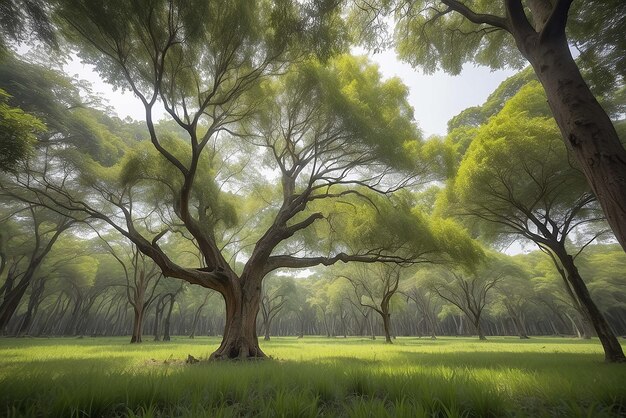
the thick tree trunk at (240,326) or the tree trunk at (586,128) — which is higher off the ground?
the tree trunk at (586,128)

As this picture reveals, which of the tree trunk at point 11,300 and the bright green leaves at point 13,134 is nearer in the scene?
the bright green leaves at point 13,134

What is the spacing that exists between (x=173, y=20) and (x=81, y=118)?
11383 mm

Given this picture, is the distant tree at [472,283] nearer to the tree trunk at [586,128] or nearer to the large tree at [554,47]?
the large tree at [554,47]

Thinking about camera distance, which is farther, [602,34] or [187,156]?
[187,156]

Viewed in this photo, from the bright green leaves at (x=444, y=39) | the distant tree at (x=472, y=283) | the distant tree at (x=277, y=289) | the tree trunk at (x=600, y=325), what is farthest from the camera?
the distant tree at (x=277, y=289)

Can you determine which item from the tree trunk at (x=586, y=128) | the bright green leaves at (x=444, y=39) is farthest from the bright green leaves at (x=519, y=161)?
the tree trunk at (x=586, y=128)

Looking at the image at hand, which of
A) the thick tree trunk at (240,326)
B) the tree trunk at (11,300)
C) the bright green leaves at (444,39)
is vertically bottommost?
the thick tree trunk at (240,326)

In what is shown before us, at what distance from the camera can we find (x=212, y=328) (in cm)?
6556

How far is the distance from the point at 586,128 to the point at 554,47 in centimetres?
146

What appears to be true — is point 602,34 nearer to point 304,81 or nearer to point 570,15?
point 570,15

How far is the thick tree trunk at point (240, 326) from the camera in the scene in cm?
928

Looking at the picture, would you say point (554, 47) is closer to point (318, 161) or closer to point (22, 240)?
point (318, 161)

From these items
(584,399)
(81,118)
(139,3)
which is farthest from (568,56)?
(81,118)

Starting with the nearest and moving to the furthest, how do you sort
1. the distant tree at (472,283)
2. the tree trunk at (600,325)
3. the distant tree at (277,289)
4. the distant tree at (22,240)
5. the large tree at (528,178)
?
the tree trunk at (600,325)
the large tree at (528,178)
the distant tree at (22,240)
the distant tree at (472,283)
the distant tree at (277,289)
